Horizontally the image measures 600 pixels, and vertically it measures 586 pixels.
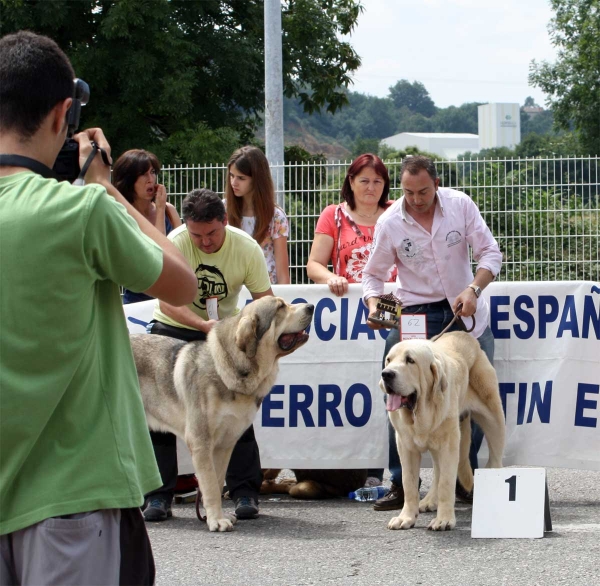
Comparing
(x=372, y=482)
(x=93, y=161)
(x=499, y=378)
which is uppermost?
(x=93, y=161)

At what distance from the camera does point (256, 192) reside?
6.83m

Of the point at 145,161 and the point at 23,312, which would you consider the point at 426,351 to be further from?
the point at 23,312

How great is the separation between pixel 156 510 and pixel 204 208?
1.88 metres

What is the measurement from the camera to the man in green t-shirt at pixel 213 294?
593cm

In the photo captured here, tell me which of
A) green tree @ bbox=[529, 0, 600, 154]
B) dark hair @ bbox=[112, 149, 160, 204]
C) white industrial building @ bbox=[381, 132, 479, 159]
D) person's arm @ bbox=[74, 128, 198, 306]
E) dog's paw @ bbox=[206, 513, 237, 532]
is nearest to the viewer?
person's arm @ bbox=[74, 128, 198, 306]

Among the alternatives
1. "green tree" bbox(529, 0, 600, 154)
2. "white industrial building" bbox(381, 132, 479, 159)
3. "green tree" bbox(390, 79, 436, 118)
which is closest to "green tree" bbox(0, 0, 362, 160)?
"green tree" bbox(529, 0, 600, 154)

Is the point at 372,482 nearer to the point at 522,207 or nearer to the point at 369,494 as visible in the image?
the point at 369,494

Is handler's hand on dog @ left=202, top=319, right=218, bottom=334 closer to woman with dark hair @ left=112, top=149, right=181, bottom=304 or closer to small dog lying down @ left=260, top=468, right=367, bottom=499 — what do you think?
woman with dark hair @ left=112, top=149, right=181, bottom=304

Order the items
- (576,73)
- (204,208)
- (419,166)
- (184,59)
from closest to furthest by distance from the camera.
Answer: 1. (204,208)
2. (419,166)
3. (184,59)
4. (576,73)

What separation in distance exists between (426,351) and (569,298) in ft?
5.99

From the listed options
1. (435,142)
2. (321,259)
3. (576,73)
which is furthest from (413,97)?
(321,259)

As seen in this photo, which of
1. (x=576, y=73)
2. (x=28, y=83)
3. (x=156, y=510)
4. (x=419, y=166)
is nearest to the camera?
(x=28, y=83)

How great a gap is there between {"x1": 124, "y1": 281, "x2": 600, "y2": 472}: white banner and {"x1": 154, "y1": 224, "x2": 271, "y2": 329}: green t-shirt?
0.81 m

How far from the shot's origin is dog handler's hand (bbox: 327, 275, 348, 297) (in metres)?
6.84
